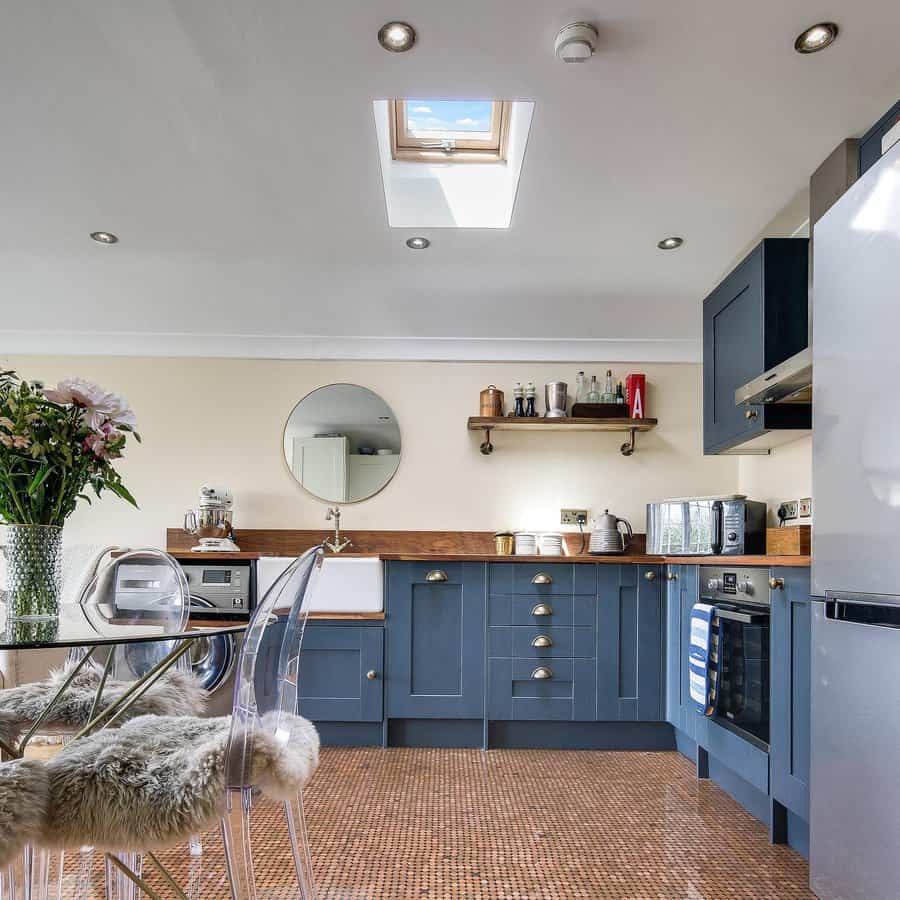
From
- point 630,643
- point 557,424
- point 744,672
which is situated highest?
point 557,424

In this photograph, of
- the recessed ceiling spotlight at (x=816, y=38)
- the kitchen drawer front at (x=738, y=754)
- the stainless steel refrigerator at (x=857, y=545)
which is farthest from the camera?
the kitchen drawer front at (x=738, y=754)

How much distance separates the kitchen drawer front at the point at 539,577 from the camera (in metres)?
3.87

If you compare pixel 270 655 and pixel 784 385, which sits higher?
pixel 784 385

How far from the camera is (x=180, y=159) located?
2.78 m

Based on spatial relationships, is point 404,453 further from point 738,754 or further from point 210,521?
point 738,754

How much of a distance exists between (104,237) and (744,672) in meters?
3.10

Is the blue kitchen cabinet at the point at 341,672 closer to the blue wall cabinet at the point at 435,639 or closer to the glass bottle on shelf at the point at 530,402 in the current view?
the blue wall cabinet at the point at 435,639

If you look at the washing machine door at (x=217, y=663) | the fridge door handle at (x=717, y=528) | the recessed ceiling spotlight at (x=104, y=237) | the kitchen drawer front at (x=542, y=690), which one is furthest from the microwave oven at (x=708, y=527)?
the recessed ceiling spotlight at (x=104, y=237)

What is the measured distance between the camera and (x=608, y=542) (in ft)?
13.9

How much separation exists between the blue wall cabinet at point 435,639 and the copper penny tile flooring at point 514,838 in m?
0.30

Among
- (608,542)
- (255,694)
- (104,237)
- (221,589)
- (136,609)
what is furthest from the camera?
(608,542)

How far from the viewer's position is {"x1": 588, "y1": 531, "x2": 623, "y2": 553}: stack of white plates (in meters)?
4.22

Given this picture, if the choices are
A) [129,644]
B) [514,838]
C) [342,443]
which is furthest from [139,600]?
[342,443]

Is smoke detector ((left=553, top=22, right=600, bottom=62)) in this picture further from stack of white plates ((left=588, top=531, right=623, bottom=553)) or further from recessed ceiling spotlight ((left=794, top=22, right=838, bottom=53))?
stack of white plates ((left=588, top=531, right=623, bottom=553))
